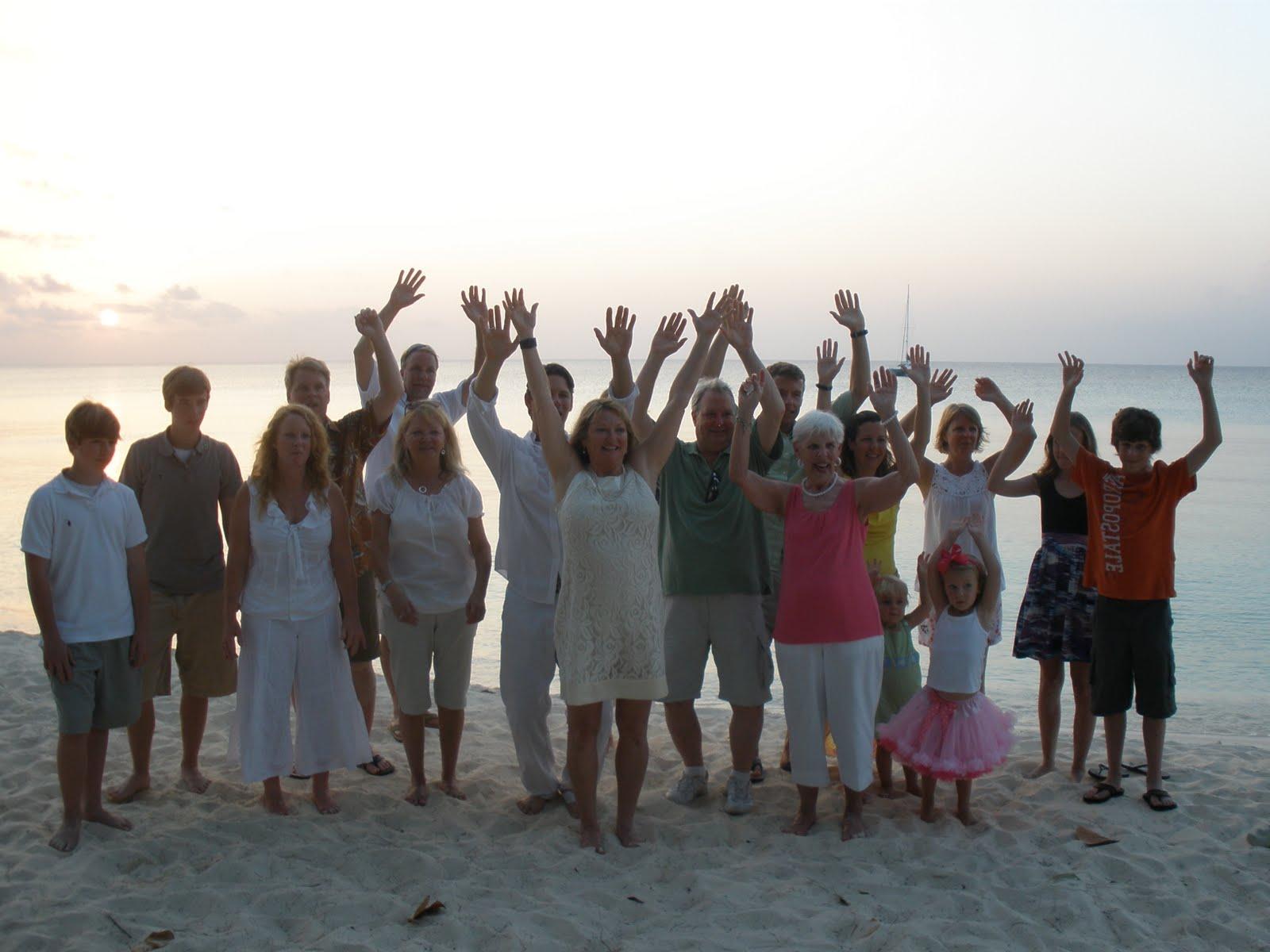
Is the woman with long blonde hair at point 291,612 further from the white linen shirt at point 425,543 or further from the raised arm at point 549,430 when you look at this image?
the raised arm at point 549,430

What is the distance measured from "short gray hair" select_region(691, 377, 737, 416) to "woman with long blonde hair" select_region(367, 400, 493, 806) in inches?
47.3

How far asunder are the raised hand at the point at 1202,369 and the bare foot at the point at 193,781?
5358 mm

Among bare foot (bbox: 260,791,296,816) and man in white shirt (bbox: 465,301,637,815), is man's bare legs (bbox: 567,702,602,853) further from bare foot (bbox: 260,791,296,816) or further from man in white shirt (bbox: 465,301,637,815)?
bare foot (bbox: 260,791,296,816)

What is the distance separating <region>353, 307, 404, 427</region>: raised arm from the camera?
5508 millimetres

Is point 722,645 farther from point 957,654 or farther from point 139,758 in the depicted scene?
point 139,758

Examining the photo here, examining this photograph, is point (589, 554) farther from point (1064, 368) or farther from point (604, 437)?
point (1064, 368)

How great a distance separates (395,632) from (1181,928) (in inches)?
141

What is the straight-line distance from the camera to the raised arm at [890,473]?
4535mm

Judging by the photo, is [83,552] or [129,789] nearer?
[83,552]

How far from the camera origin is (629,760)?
15.0 feet

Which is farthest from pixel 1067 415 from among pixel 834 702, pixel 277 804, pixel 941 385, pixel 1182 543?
pixel 1182 543

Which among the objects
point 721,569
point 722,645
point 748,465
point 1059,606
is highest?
point 748,465

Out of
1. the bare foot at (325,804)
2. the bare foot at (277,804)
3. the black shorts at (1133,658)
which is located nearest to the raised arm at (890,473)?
the black shorts at (1133,658)

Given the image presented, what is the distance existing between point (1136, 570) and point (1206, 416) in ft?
2.72
